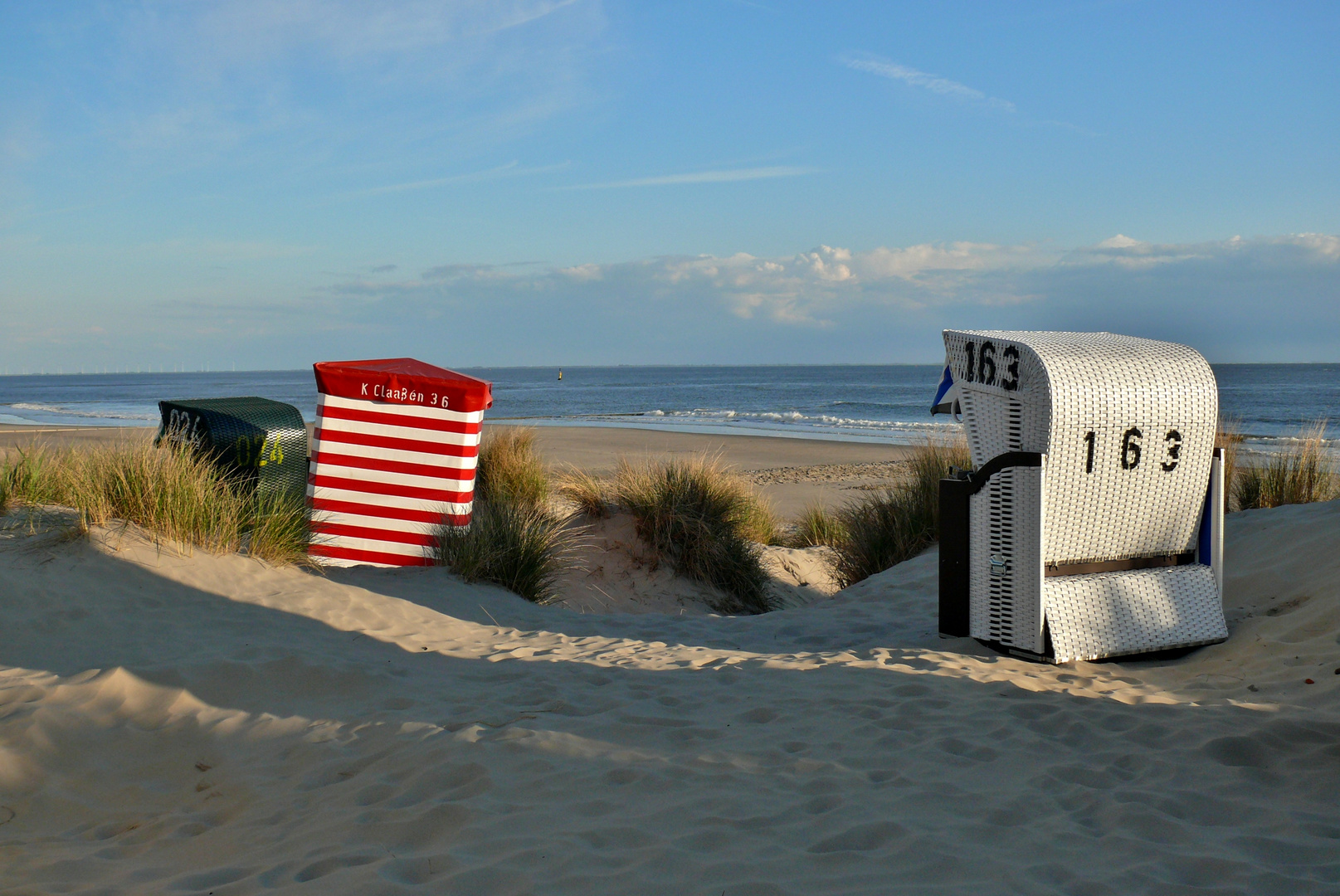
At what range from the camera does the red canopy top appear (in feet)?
22.2

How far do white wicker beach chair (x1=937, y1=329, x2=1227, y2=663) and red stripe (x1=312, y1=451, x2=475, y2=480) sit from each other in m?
3.88

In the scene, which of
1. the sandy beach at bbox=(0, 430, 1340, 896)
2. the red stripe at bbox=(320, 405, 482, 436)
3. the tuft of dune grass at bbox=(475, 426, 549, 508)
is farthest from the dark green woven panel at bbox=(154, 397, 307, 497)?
the tuft of dune grass at bbox=(475, 426, 549, 508)

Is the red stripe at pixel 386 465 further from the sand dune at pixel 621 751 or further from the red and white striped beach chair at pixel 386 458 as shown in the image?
the sand dune at pixel 621 751

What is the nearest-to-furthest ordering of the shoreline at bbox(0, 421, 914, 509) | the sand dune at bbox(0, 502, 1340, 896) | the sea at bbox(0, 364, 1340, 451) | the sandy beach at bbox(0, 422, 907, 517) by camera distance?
the sand dune at bbox(0, 502, 1340, 896) → the shoreline at bbox(0, 421, 914, 509) → the sandy beach at bbox(0, 422, 907, 517) → the sea at bbox(0, 364, 1340, 451)

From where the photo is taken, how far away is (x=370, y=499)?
6.89 meters

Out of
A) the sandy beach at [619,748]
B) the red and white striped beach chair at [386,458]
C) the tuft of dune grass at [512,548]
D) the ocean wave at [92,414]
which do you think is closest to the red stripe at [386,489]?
the red and white striped beach chair at [386,458]

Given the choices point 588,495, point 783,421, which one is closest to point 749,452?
point 588,495

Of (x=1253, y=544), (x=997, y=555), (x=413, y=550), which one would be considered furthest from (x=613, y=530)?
(x=1253, y=544)

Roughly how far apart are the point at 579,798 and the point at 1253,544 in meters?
5.41

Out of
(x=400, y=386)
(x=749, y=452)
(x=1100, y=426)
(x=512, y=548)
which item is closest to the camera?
(x=1100, y=426)

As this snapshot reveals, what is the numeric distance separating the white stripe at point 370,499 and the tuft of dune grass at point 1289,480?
695 cm

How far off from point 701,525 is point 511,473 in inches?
98.8

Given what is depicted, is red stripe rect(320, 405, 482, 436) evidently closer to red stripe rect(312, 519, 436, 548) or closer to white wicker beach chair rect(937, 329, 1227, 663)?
red stripe rect(312, 519, 436, 548)

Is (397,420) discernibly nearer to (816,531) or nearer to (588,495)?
(588,495)
